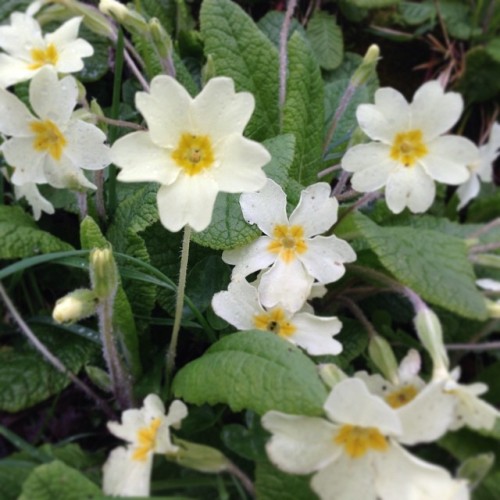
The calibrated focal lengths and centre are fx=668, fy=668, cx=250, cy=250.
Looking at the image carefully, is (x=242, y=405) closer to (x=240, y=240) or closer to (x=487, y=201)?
(x=240, y=240)

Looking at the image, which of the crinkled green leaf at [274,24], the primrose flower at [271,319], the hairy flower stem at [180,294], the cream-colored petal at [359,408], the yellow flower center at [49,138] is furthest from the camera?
the crinkled green leaf at [274,24]

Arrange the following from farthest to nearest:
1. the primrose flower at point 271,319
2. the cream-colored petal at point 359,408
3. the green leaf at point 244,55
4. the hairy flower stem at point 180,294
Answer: the green leaf at point 244,55 < the primrose flower at point 271,319 < the hairy flower stem at point 180,294 < the cream-colored petal at point 359,408

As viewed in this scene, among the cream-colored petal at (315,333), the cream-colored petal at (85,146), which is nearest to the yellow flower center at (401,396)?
the cream-colored petal at (315,333)

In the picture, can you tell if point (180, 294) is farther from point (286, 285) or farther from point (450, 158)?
point (450, 158)

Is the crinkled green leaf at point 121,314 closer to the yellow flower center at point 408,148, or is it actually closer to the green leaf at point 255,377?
the green leaf at point 255,377

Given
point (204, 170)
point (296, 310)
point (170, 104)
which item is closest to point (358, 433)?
point (296, 310)

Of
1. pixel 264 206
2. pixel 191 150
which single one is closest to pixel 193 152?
pixel 191 150
